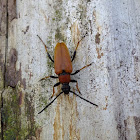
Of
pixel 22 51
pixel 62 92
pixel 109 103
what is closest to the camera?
pixel 109 103

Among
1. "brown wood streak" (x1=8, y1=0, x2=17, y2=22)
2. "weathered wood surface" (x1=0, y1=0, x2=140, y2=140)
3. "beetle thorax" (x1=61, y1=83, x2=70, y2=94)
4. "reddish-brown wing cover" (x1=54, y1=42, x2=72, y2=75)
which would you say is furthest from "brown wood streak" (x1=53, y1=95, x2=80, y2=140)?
"brown wood streak" (x1=8, y1=0, x2=17, y2=22)

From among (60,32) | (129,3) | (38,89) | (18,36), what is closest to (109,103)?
(38,89)

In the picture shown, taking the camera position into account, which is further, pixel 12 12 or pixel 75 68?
pixel 12 12

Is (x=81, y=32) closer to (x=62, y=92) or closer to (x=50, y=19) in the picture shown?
(x=50, y=19)

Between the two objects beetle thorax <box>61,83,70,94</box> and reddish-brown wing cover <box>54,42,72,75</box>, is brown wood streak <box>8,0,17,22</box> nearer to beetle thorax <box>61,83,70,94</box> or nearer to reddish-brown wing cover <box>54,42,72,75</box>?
reddish-brown wing cover <box>54,42,72,75</box>

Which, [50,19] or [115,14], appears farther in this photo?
[50,19]

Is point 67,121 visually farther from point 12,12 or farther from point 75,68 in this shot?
point 12,12

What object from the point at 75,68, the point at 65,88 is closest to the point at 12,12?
the point at 75,68

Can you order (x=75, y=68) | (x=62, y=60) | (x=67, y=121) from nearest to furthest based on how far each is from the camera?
(x=67, y=121) < (x=62, y=60) < (x=75, y=68)
